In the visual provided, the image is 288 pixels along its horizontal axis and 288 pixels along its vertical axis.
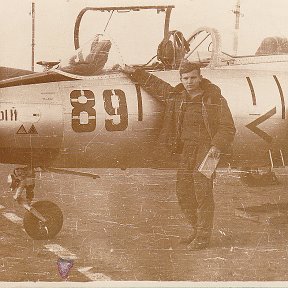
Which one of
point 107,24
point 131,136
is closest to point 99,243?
point 131,136

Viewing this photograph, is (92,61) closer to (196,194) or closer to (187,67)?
(187,67)

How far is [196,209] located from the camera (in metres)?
3.51

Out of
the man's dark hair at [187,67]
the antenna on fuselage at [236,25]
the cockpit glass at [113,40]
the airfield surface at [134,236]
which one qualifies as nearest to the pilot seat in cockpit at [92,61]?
the cockpit glass at [113,40]

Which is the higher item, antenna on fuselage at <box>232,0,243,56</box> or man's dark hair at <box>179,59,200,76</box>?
antenna on fuselage at <box>232,0,243,56</box>

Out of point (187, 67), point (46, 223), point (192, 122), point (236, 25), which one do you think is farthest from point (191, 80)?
point (46, 223)

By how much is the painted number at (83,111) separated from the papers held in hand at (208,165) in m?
0.47

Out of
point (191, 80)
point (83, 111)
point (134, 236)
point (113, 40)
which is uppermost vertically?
point (113, 40)

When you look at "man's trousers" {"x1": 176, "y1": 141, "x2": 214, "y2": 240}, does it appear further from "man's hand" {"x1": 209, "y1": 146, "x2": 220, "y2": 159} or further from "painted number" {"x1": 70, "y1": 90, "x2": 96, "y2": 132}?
"painted number" {"x1": 70, "y1": 90, "x2": 96, "y2": 132}

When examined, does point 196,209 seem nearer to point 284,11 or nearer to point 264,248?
point 264,248

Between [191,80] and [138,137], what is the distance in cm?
31

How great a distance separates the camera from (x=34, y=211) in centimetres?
349

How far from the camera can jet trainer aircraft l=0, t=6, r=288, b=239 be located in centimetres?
338

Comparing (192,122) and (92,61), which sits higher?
(92,61)

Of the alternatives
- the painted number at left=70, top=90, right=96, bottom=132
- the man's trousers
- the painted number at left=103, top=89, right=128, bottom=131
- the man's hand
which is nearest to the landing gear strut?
the painted number at left=70, top=90, right=96, bottom=132
